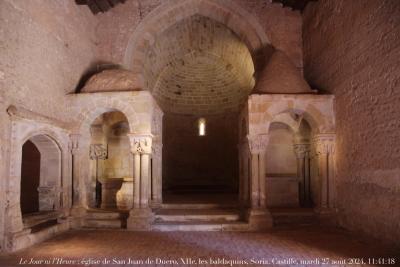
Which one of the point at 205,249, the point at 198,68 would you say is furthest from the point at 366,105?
the point at 198,68

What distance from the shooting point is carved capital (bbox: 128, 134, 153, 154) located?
862 cm

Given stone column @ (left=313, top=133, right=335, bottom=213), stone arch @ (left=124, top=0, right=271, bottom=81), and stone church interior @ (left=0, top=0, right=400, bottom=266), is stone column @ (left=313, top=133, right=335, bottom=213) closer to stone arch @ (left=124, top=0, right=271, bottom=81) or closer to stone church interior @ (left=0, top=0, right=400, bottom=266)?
stone church interior @ (left=0, top=0, right=400, bottom=266)

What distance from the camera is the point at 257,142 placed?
8641mm

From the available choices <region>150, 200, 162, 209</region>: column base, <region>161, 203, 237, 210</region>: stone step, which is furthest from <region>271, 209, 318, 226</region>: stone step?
<region>150, 200, 162, 209</region>: column base

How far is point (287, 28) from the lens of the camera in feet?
37.7

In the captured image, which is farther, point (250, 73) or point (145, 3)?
point (250, 73)

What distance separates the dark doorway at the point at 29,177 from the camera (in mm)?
10398

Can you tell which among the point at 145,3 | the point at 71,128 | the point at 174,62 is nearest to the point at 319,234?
the point at 71,128

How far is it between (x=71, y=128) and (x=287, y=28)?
7.79 m

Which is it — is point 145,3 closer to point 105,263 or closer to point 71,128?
point 71,128

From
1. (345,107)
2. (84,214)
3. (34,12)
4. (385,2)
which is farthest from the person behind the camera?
(84,214)

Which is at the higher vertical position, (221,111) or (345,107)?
(221,111)

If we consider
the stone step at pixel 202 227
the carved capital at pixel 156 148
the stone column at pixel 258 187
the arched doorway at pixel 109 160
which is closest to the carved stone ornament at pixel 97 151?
the arched doorway at pixel 109 160

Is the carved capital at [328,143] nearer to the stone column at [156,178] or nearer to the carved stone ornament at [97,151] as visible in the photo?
the stone column at [156,178]
